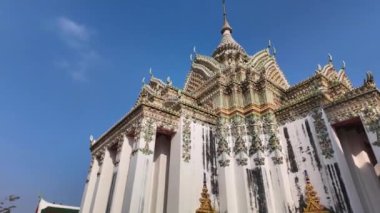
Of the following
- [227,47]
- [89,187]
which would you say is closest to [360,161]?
[89,187]

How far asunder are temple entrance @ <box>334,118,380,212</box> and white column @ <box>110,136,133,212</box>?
8.76 m

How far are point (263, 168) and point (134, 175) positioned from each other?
5.32 meters

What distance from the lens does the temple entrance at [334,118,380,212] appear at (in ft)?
32.0

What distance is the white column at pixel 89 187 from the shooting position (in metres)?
13.6

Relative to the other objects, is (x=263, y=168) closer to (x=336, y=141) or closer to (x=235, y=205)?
(x=235, y=205)

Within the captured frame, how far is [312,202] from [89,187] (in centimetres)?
1031

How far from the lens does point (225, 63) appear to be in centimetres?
1988

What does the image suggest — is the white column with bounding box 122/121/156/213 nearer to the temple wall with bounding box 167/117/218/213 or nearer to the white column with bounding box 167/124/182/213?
the white column with bounding box 167/124/182/213

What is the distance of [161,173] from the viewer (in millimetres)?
12047

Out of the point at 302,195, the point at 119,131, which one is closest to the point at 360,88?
the point at 302,195

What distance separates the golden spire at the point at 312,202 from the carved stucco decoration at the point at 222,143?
3452mm

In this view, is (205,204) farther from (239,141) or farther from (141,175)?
(239,141)

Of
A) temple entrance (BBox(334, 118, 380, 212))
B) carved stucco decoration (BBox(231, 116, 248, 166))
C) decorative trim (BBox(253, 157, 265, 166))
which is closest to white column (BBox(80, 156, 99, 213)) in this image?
carved stucco decoration (BBox(231, 116, 248, 166))

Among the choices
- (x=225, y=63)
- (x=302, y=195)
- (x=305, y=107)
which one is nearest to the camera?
(x=302, y=195)
